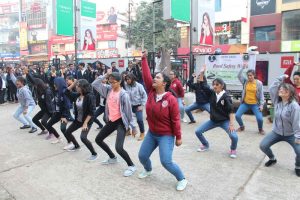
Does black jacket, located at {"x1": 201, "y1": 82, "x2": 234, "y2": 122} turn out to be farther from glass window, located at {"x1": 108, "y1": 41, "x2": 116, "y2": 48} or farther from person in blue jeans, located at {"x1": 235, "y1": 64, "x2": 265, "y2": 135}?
glass window, located at {"x1": 108, "y1": 41, "x2": 116, "y2": 48}

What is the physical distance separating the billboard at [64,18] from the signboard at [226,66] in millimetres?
6839

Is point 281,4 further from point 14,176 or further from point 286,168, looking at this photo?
point 14,176

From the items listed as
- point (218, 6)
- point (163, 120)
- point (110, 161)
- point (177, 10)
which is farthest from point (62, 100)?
point (218, 6)

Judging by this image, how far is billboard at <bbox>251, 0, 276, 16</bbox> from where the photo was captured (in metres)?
24.0

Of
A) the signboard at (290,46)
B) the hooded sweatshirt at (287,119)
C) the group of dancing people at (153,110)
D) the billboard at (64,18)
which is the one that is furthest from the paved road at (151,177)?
the signboard at (290,46)

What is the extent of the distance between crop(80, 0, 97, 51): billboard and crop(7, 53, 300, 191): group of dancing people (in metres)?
7.19

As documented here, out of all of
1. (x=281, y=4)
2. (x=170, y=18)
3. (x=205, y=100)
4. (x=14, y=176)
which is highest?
(x=281, y=4)

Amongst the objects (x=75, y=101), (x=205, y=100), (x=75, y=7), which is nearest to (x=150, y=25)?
(x=75, y=7)

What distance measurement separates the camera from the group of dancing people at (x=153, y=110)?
13.5ft

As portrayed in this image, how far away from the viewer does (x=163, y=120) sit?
4.07m

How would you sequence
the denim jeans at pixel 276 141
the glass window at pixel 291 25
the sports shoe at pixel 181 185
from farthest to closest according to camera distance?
1. the glass window at pixel 291 25
2. the denim jeans at pixel 276 141
3. the sports shoe at pixel 181 185

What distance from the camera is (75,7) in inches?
556

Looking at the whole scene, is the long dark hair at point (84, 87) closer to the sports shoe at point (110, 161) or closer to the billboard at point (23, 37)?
the sports shoe at point (110, 161)

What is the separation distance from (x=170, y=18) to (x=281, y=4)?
56.5ft
